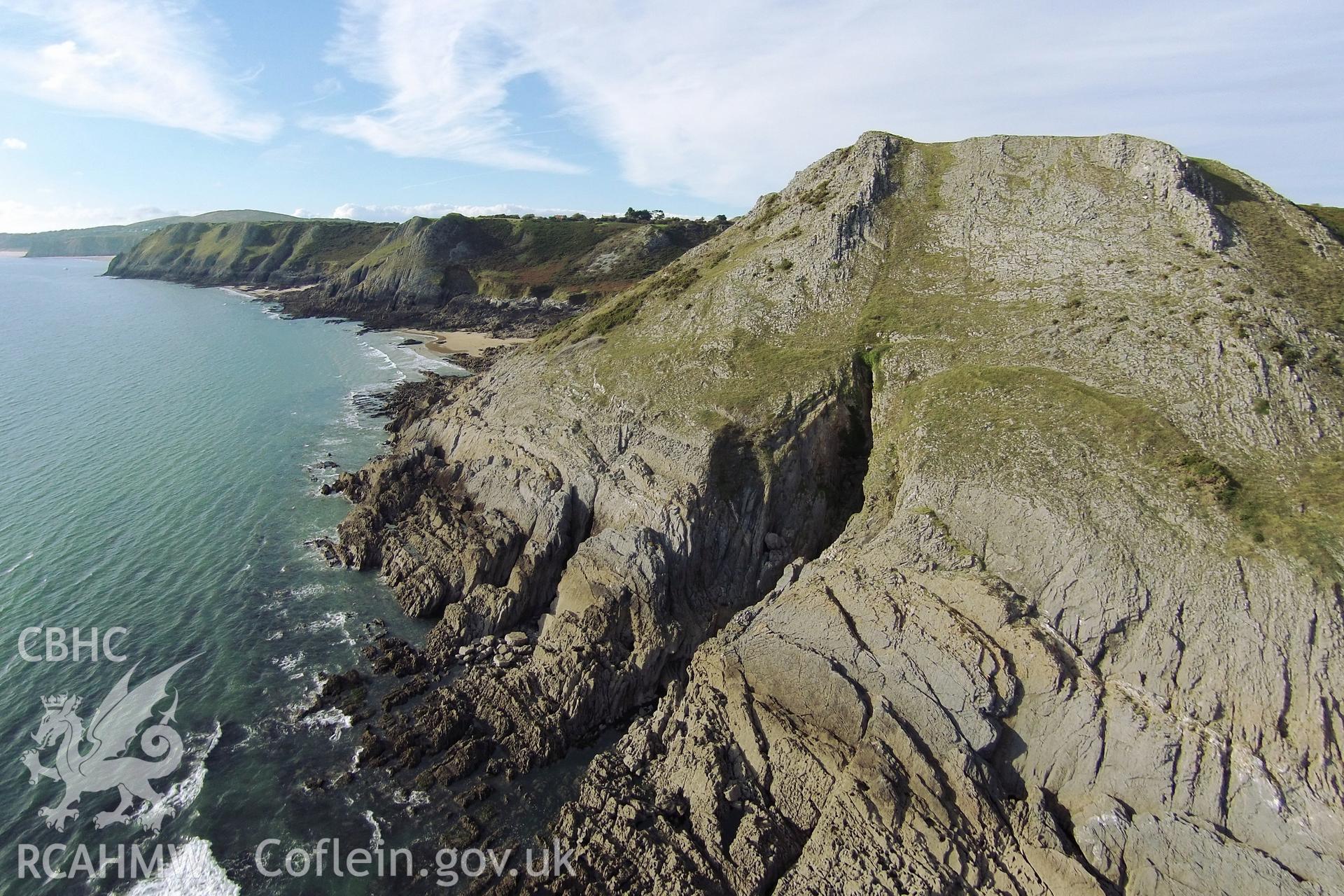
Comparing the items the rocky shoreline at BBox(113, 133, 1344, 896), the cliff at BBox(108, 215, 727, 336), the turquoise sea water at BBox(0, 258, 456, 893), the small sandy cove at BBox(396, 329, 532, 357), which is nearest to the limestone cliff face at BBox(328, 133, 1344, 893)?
the rocky shoreline at BBox(113, 133, 1344, 896)

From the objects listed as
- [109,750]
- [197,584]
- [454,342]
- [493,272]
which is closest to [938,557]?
[109,750]

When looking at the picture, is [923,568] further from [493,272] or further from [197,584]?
[493,272]

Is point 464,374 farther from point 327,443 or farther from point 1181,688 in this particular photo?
point 1181,688

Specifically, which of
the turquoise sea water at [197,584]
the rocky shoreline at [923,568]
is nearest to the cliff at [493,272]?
the turquoise sea water at [197,584]

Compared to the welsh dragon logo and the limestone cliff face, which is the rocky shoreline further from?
the welsh dragon logo

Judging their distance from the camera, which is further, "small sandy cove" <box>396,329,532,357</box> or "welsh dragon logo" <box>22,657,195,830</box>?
"small sandy cove" <box>396,329,532,357</box>

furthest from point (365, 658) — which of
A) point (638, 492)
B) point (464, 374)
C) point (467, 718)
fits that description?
point (464, 374)
